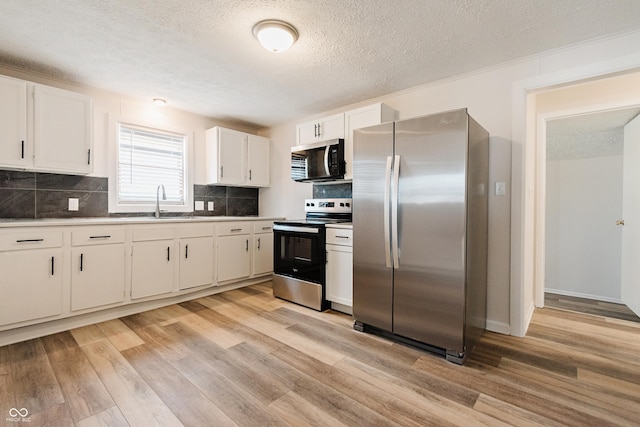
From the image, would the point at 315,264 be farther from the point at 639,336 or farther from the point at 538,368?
the point at 639,336

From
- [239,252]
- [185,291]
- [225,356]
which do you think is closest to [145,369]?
[225,356]

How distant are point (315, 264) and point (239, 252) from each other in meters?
1.24

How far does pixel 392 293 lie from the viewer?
232 centimetres

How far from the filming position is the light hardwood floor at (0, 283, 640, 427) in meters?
1.51

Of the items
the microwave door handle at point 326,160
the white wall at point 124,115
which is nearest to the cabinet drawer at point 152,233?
the white wall at point 124,115

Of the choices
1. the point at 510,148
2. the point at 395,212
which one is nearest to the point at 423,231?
the point at 395,212

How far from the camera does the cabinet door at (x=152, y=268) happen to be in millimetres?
2938

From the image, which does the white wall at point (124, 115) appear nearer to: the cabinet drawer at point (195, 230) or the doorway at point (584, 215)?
the cabinet drawer at point (195, 230)

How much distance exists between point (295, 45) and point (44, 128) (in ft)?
7.81

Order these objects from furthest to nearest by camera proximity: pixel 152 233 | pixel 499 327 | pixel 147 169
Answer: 1. pixel 147 169
2. pixel 152 233
3. pixel 499 327

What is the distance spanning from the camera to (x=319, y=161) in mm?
3512

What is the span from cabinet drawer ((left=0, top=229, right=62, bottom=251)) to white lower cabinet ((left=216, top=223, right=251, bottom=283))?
1.50 m

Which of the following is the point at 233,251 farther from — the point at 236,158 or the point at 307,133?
the point at 307,133

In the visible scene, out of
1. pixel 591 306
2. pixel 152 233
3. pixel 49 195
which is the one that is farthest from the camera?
pixel 591 306
